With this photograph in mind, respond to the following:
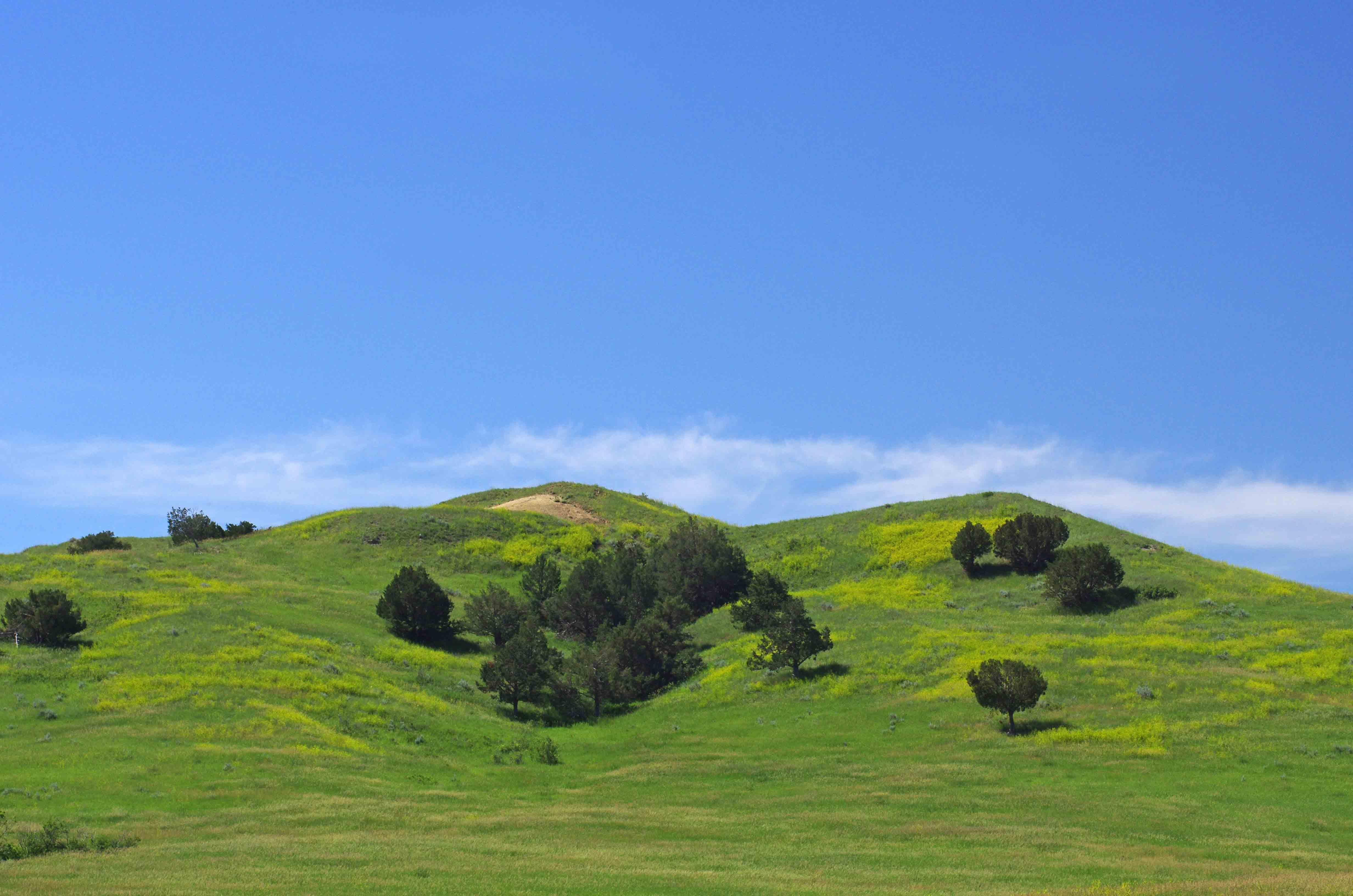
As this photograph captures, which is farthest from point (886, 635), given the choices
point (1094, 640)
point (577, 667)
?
point (577, 667)

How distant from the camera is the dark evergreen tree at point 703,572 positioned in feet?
302

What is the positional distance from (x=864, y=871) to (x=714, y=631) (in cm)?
5351

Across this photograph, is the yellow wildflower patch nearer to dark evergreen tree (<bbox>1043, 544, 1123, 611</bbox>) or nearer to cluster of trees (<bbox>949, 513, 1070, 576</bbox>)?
dark evergreen tree (<bbox>1043, 544, 1123, 611</bbox>)

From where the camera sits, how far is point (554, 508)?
425 feet

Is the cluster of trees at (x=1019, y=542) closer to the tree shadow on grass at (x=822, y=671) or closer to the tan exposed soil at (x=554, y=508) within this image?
the tree shadow on grass at (x=822, y=671)

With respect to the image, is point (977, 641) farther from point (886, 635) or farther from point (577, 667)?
point (577, 667)

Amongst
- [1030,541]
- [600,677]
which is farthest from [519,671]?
[1030,541]

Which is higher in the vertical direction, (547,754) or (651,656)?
(651,656)

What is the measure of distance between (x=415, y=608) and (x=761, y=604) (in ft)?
79.1

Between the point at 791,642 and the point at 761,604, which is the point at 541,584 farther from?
the point at 791,642

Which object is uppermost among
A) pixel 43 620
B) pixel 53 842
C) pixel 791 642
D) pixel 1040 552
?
pixel 1040 552

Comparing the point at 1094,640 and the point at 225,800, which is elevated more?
the point at 1094,640

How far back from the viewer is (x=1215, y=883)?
26.3m

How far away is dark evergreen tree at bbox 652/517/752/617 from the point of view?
9206 cm
